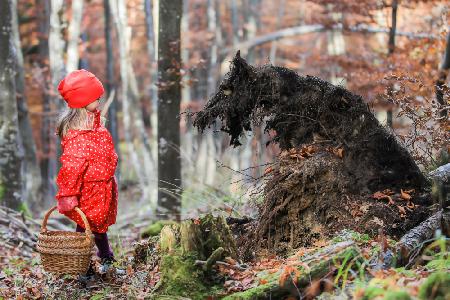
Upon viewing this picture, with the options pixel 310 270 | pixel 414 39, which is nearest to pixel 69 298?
pixel 310 270

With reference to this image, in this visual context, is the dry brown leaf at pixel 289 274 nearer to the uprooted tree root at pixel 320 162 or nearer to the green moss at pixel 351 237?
the green moss at pixel 351 237

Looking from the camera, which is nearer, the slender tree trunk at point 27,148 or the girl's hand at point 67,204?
the girl's hand at point 67,204

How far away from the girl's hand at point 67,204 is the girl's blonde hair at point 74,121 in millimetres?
665

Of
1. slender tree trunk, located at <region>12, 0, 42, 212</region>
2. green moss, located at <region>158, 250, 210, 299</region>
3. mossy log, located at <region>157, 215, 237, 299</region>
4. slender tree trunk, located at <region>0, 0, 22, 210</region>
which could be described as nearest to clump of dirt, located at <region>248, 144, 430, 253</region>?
mossy log, located at <region>157, 215, 237, 299</region>

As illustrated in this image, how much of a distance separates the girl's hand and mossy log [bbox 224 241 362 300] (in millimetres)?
2055

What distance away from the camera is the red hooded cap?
6.26 meters

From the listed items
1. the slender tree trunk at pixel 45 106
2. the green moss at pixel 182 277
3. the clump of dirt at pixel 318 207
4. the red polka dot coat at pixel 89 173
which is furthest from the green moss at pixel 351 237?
the slender tree trunk at pixel 45 106

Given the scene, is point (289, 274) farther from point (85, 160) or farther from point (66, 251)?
point (85, 160)

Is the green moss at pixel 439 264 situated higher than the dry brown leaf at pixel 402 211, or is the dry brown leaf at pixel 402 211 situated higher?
the dry brown leaf at pixel 402 211

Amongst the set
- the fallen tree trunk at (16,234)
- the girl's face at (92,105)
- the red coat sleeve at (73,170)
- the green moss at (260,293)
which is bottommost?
the fallen tree trunk at (16,234)

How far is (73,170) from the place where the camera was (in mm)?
6078

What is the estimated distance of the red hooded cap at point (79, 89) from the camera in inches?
246

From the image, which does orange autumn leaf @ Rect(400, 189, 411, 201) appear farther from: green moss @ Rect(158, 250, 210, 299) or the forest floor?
green moss @ Rect(158, 250, 210, 299)

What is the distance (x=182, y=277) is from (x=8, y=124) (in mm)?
7514
